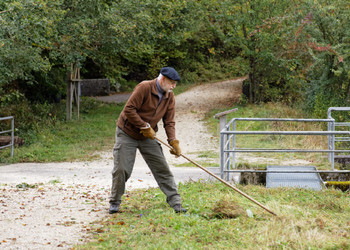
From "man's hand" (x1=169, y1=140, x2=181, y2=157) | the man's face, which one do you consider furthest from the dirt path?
the man's face

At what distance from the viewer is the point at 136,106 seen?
601 cm

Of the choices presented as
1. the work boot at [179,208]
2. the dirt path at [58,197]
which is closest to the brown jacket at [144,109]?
the work boot at [179,208]

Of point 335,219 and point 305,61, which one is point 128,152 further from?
point 305,61

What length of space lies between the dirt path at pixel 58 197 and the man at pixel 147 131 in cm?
68

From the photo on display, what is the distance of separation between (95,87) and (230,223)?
22.9m

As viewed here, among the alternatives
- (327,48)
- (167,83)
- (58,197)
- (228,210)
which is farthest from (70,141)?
(228,210)

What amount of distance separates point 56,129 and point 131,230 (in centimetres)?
1063

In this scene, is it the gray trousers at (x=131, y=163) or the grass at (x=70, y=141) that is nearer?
the gray trousers at (x=131, y=163)

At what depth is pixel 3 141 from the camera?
41.4 feet

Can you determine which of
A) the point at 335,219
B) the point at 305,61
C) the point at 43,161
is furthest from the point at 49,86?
the point at 335,219

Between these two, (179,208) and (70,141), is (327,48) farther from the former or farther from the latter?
(179,208)

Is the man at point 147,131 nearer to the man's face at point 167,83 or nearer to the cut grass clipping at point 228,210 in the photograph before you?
the man's face at point 167,83

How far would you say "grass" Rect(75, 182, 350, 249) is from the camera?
15.8ft

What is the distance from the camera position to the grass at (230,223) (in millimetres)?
→ 4801
